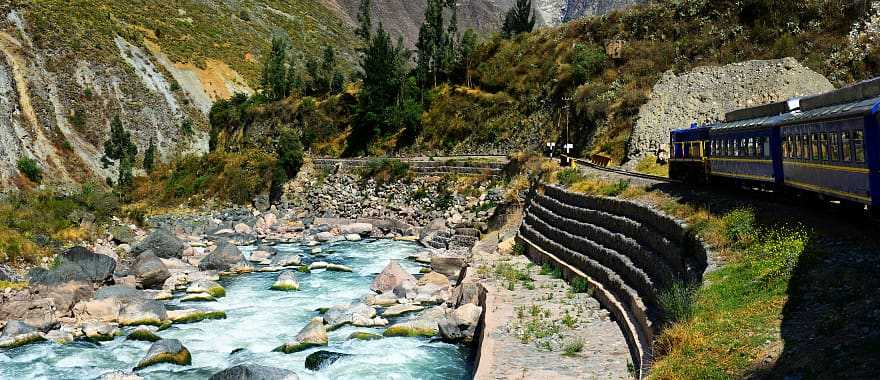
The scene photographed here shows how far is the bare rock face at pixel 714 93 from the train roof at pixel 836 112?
21.1 m

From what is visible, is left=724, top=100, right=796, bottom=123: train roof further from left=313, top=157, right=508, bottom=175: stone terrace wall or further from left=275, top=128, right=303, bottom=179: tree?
left=275, top=128, right=303, bottom=179: tree

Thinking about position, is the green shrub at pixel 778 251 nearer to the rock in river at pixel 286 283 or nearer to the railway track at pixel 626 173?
the railway track at pixel 626 173

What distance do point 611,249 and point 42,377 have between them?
16.4 metres

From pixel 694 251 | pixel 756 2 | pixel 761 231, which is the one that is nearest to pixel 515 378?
pixel 694 251

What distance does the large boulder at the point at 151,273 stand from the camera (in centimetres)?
2848

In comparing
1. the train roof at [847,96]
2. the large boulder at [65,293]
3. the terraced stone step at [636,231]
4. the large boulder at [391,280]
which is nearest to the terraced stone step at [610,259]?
the terraced stone step at [636,231]

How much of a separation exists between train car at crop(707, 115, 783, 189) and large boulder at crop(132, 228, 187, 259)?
87.2ft

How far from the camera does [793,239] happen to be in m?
13.3

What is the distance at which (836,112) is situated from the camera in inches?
595

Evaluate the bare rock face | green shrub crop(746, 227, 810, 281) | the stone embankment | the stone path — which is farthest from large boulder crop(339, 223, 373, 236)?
green shrub crop(746, 227, 810, 281)

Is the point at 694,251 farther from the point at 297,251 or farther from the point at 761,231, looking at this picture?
the point at 297,251

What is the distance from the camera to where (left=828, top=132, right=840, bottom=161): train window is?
587 inches

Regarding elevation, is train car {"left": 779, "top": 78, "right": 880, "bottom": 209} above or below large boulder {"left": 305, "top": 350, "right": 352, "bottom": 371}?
above

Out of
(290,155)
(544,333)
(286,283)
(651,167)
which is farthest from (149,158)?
(544,333)
